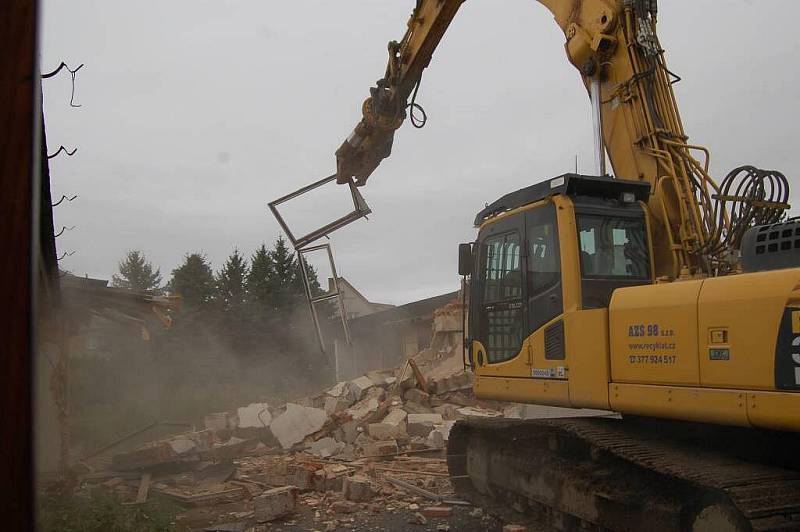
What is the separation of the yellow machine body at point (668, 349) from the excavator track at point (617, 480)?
0.38m

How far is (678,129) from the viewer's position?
6152 mm

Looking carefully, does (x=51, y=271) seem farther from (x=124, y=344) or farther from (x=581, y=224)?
(x=124, y=344)

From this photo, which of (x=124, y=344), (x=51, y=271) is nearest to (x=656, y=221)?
(x=51, y=271)

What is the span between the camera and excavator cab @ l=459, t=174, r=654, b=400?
18.1 feet

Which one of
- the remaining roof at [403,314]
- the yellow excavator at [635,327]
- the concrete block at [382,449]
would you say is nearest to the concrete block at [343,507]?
the yellow excavator at [635,327]

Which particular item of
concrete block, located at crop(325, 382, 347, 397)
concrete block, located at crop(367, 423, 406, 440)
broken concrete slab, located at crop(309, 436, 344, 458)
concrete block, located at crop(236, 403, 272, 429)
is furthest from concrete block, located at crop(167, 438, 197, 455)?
concrete block, located at crop(325, 382, 347, 397)

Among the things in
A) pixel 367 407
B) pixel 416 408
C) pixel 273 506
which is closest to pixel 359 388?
pixel 367 407

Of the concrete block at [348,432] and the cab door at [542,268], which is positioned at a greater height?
the cab door at [542,268]

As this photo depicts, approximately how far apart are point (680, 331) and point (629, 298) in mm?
548

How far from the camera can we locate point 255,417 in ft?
47.2

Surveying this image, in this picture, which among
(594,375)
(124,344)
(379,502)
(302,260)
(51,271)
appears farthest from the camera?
(124,344)

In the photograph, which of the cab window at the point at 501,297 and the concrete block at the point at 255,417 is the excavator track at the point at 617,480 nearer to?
the cab window at the point at 501,297

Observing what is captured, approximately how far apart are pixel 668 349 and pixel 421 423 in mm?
8459

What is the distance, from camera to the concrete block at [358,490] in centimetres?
831
